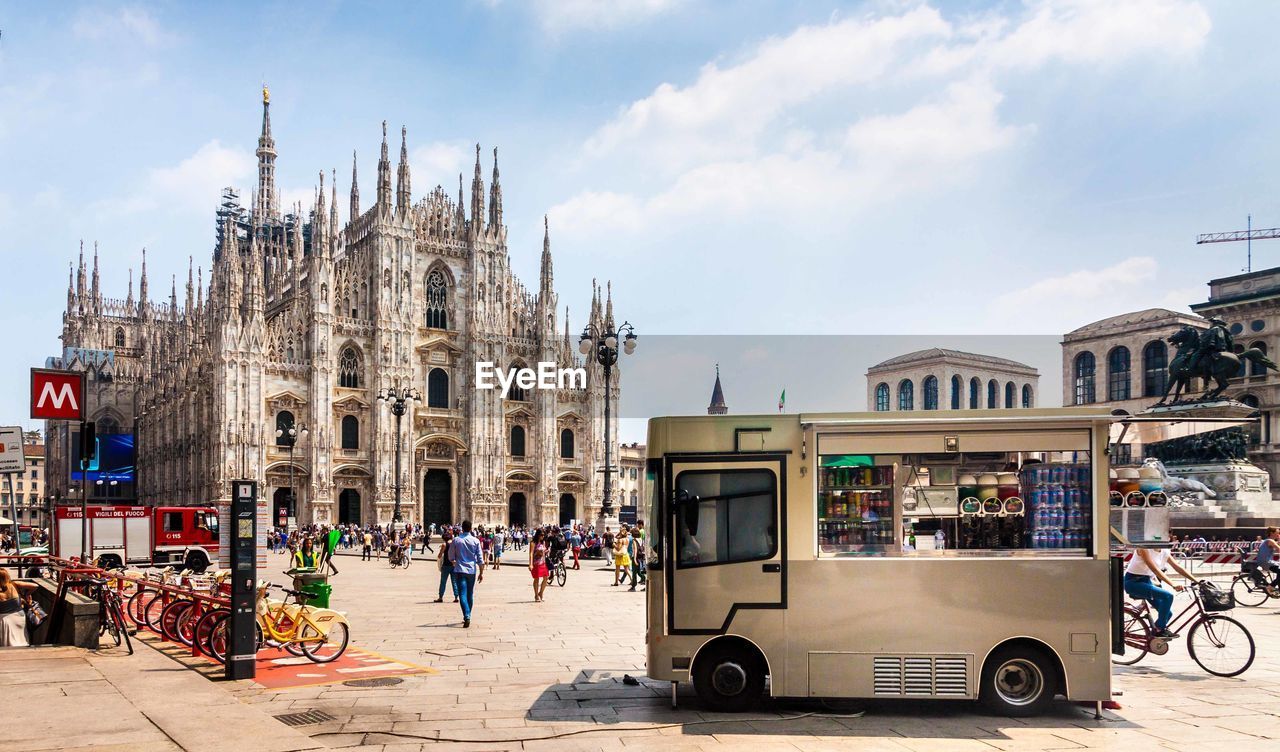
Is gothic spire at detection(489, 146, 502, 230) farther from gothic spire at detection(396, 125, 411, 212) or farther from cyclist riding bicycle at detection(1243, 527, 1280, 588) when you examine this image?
cyclist riding bicycle at detection(1243, 527, 1280, 588)

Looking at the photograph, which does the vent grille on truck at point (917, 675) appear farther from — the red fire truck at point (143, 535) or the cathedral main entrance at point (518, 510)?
the cathedral main entrance at point (518, 510)

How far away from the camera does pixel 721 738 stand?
27.0 feet

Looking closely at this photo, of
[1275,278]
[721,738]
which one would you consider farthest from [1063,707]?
[1275,278]

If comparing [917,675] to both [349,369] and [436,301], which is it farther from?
[436,301]

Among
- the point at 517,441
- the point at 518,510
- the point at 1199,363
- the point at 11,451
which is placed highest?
the point at 1199,363

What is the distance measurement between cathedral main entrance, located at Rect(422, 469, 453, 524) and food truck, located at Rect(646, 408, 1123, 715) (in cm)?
5343

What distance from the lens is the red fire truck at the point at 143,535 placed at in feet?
103

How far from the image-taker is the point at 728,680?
30.2 feet

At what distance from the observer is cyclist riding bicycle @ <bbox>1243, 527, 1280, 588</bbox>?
18.4 meters

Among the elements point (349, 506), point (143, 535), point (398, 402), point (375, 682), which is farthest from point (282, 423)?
point (375, 682)

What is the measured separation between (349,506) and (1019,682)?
5298 cm

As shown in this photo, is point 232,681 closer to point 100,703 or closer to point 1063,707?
point 100,703

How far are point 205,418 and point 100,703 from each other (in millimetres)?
55758

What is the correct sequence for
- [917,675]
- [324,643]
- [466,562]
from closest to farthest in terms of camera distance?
[917,675], [324,643], [466,562]
